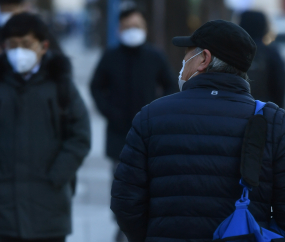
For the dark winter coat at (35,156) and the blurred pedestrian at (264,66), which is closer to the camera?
the dark winter coat at (35,156)

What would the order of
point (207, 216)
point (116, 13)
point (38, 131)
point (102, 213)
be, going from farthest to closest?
point (116, 13)
point (102, 213)
point (38, 131)
point (207, 216)

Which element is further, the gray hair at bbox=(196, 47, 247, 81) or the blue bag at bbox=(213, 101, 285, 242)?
the gray hair at bbox=(196, 47, 247, 81)

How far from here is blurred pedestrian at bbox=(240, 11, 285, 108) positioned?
4906 millimetres

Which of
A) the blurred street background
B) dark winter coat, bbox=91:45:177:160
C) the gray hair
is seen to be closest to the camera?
the gray hair

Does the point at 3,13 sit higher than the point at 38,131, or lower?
higher

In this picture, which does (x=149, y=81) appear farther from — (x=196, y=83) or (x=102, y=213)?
(x=196, y=83)

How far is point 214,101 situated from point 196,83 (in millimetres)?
110

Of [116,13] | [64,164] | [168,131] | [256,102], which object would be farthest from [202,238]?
[116,13]

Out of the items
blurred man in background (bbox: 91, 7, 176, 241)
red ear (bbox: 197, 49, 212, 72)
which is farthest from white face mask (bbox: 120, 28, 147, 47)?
red ear (bbox: 197, 49, 212, 72)

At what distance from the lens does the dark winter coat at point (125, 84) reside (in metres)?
5.40

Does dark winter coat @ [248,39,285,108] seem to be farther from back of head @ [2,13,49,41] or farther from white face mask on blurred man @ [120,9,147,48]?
back of head @ [2,13,49,41]

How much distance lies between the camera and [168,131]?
234cm

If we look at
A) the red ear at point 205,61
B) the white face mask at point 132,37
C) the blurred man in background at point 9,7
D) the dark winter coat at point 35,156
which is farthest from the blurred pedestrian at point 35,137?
the white face mask at point 132,37

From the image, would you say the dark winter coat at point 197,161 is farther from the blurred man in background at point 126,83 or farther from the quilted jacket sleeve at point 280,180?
the blurred man in background at point 126,83
